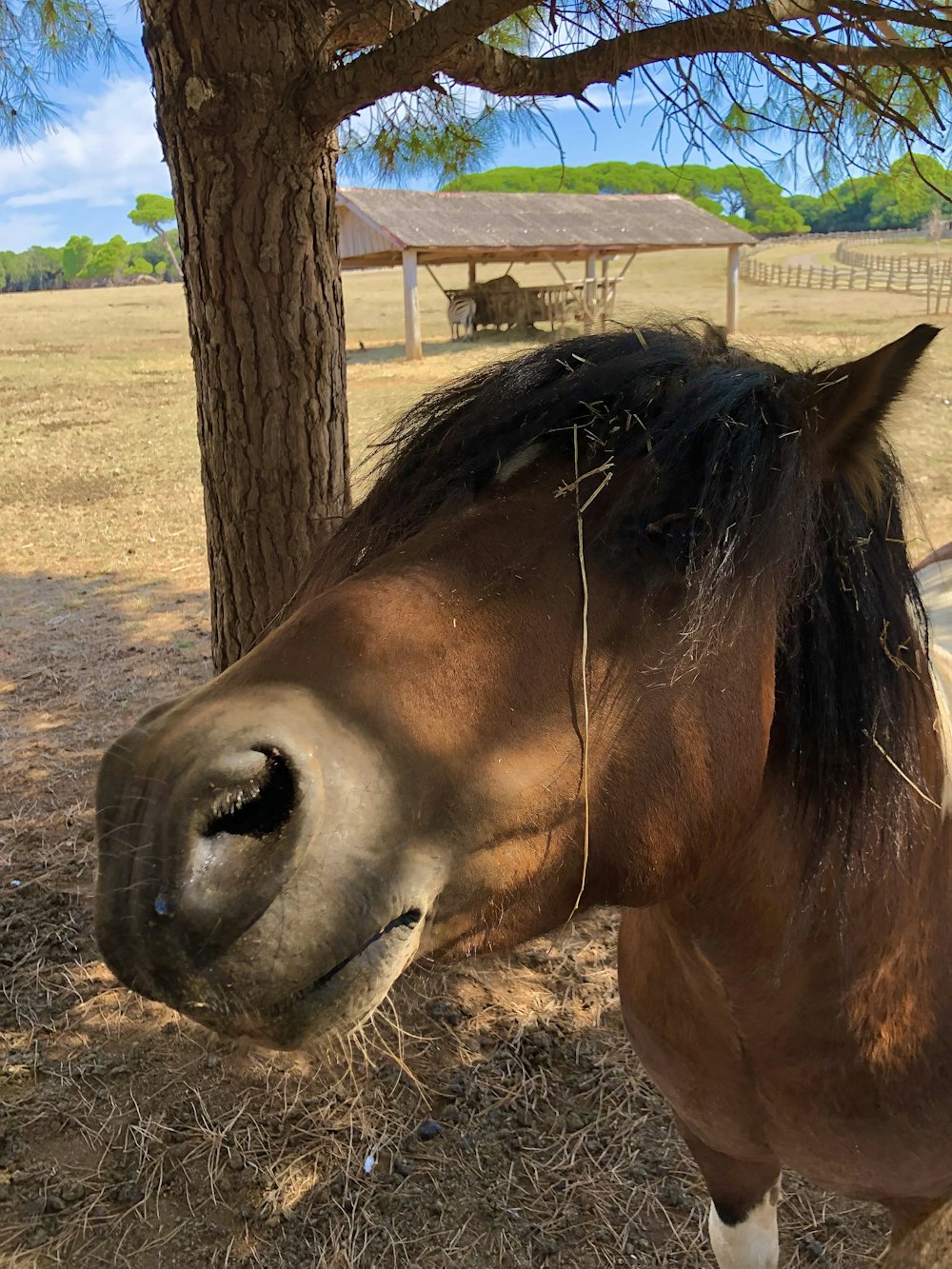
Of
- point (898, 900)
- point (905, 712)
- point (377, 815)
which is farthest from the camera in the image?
point (898, 900)

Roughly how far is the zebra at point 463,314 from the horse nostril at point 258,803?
26.1 m

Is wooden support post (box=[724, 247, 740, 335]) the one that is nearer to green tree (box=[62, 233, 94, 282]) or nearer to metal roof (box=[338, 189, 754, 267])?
metal roof (box=[338, 189, 754, 267])

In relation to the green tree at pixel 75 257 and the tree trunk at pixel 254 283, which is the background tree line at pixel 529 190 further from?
the tree trunk at pixel 254 283

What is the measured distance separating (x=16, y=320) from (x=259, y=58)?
141 feet

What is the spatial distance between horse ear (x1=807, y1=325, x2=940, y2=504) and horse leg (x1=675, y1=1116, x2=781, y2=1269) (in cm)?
163

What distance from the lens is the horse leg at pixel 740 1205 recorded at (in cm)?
212

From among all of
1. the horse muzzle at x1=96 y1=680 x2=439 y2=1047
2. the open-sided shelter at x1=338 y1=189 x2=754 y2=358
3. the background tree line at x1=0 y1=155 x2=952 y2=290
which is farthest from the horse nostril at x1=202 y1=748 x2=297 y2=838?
the background tree line at x1=0 y1=155 x2=952 y2=290

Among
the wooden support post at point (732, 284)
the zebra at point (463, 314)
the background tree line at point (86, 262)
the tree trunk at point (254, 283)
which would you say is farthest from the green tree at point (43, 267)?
the tree trunk at point (254, 283)

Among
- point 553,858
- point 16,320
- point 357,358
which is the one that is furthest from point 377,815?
point 16,320

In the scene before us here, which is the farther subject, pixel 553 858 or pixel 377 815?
pixel 553 858

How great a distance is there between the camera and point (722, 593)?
3.94ft

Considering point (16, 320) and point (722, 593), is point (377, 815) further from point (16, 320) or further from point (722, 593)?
point (16, 320)

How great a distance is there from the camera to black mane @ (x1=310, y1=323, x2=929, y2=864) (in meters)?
1.22

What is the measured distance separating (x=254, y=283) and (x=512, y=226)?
22.9 metres
